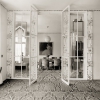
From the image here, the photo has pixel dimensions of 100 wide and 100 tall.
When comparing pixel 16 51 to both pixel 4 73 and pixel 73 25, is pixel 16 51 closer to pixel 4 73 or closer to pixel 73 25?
pixel 4 73

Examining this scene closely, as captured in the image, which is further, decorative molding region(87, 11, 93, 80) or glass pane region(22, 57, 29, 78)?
glass pane region(22, 57, 29, 78)

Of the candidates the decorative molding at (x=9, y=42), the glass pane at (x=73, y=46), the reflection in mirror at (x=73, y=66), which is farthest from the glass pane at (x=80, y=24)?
the decorative molding at (x=9, y=42)

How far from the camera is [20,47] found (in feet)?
Answer: 16.7

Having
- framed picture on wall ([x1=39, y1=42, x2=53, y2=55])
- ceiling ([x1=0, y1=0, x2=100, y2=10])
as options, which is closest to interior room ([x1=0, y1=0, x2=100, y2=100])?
ceiling ([x1=0, y1=0, x2=100, y2=10])

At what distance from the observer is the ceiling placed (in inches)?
161

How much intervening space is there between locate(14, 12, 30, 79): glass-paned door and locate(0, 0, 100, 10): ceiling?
0.54 m

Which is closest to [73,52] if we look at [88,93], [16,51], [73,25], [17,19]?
[73,25]

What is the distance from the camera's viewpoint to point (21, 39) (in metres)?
5.12

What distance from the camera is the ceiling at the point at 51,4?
13.5 feet

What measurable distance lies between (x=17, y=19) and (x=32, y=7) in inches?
44.0

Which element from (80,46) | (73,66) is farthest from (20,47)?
(80,46)

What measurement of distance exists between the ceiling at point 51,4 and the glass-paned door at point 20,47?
54 centimetres

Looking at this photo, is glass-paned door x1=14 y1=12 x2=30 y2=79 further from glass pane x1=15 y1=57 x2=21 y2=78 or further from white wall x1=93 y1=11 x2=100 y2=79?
white wall x1=93 y1=11 x2=100 y2=79

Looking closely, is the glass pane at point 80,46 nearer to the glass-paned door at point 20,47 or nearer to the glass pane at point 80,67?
the glass pane at point 80,67
